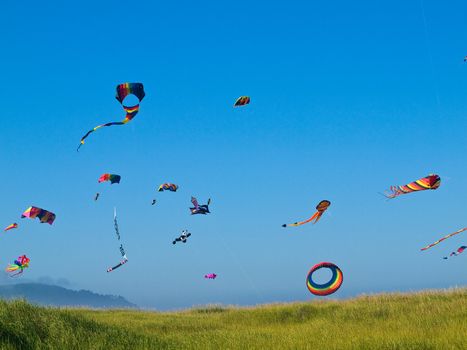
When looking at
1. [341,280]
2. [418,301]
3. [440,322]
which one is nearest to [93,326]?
[341,280]

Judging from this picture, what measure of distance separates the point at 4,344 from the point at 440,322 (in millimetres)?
14255

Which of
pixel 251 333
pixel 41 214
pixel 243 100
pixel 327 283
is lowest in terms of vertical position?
pixel 251 333

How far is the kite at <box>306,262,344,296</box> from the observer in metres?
17.5

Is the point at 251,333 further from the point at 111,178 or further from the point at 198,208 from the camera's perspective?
the point at 111,178

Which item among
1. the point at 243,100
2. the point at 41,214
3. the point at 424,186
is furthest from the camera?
the point at 41,214

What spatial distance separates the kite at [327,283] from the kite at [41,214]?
52.7ft

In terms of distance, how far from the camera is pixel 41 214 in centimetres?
2811

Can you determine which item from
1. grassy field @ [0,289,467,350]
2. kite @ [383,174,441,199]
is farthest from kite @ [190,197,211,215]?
kite @ [383,174,441,199]

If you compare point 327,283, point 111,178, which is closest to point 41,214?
point 111,178

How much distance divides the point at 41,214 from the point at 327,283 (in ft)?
56.5

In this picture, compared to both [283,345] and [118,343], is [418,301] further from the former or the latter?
[118,343]

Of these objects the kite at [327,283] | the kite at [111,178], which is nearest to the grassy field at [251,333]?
the kite at [327,283]

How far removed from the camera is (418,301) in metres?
26.0

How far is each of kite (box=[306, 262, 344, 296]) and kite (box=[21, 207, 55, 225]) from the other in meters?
16.1
